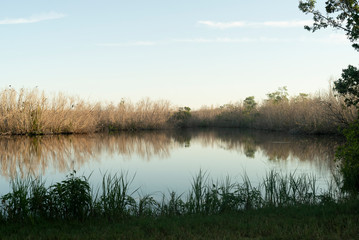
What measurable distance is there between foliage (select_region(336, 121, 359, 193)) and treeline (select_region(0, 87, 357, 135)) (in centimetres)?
985

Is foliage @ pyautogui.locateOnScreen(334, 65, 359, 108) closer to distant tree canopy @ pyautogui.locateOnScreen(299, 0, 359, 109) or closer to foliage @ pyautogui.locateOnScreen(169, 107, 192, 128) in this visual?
distant tree canopy @ pyautogui.locateOnScreen(299, 0, 359, 109)

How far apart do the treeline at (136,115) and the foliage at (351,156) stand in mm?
9851

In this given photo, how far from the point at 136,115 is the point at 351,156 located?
30728mm

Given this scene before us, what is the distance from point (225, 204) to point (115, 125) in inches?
1201

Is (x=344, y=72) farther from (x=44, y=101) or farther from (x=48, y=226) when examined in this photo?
(x=44, y=101)

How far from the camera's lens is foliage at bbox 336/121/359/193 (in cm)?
728

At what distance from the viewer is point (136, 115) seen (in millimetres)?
36750

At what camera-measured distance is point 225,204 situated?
21.7 feet

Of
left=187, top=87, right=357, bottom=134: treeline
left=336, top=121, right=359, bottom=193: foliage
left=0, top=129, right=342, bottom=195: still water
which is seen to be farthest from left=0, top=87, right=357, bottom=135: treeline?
left=336, top=121, right=359, bottom=193: foliage

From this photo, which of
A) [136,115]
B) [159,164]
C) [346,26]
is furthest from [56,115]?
[346,26]

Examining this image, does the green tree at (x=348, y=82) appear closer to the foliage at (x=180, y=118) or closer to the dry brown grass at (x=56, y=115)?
the dry brown grass at (x=56, y=115)

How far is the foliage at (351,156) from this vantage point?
23.9 ft

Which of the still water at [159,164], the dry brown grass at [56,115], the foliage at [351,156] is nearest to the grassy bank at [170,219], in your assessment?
the foliage at [351,156]

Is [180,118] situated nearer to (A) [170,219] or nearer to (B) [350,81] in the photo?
(B) [350,81]
